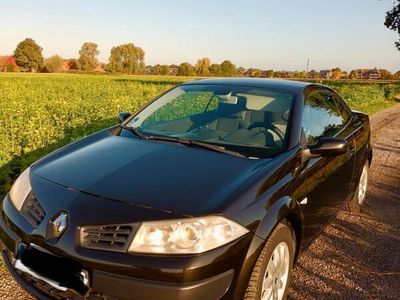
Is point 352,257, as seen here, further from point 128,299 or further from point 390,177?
point 390,177

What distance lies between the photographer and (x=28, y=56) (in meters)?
106

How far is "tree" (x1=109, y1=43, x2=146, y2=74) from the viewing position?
121125mm

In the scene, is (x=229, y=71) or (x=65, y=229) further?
(x=229, y=71)

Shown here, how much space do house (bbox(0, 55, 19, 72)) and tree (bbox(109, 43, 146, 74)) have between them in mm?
27372

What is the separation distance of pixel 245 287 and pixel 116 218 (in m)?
0.82

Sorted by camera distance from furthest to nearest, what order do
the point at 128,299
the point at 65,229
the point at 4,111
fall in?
the point at 4,111 → the point at 65,229 → the point at 128,299

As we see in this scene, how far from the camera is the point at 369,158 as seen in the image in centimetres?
550

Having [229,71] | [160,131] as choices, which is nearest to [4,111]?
[160,131]

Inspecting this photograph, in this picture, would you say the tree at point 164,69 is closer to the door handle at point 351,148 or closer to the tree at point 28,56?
the tree at point 28,56

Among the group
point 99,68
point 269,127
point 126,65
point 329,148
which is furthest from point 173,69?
point 329,148

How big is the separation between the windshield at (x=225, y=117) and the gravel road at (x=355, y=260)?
1.19 m

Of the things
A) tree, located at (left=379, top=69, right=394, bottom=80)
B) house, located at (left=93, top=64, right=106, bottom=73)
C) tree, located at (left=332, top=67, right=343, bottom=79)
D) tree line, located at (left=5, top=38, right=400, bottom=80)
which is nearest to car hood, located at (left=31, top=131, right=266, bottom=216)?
tree line, located at (left=5, top=38, right=400, bottom=80)

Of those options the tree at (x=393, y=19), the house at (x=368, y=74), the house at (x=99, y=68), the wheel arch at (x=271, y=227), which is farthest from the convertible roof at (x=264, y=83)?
the house at (x=368, y=74)

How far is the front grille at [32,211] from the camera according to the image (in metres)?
2.38
